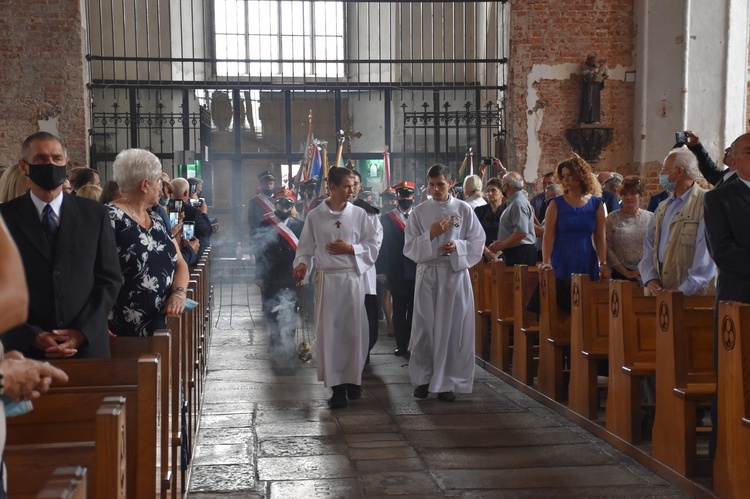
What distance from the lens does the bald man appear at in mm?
9805

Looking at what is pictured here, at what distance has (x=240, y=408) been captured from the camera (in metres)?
7.30

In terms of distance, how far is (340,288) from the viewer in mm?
7617

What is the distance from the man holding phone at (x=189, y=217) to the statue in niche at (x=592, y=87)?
6998 mm

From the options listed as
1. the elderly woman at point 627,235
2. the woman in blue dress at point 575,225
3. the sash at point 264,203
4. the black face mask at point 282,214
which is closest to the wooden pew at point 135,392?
the woman in blue dress at point 575,225

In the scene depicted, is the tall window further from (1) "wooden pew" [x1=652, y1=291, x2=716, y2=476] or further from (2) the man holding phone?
(1) "wooden pew" [x1=652, y1=291, x2=716, y2=476]

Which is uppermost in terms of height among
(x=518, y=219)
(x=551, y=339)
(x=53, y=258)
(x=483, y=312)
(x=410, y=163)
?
(x=410, y=163)

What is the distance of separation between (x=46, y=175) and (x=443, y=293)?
13.9 ft

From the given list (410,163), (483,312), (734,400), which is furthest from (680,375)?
(410,163)

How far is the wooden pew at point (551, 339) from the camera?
23.8 feet

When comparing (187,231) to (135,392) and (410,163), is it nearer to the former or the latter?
(135,392)

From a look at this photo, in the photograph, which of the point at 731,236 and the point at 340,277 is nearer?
the point at 731,236

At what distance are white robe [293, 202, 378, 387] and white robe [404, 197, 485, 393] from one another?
1.39 ft

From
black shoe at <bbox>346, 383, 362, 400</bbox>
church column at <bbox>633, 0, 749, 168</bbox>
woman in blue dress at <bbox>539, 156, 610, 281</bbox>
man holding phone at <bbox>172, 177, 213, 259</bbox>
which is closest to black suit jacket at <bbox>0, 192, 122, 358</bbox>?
black shoe at <bbox>346, 383, 362, 400</bbox>

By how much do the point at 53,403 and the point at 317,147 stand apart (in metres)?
11.7
